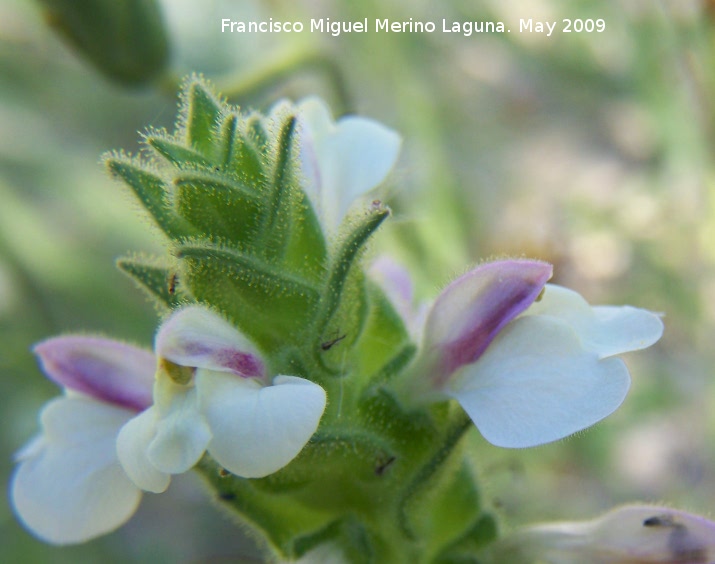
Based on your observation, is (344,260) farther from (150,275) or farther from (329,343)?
(150,275)

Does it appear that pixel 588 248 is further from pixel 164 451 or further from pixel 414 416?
pixel 164 451

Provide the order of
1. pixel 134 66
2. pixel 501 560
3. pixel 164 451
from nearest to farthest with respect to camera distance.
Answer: pixel 164 451 < pixel 501 560 < pixel 134 66

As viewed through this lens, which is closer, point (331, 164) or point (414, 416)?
point (414, 416)

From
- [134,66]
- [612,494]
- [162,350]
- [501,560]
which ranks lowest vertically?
[612,494]

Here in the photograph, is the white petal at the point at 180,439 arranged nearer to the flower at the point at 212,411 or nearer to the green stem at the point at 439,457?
the flower at the point at 212,411

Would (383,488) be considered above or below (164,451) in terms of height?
below

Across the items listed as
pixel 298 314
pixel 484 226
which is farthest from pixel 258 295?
pixel 484 226

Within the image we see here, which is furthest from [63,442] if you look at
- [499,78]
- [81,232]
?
[499,78]
